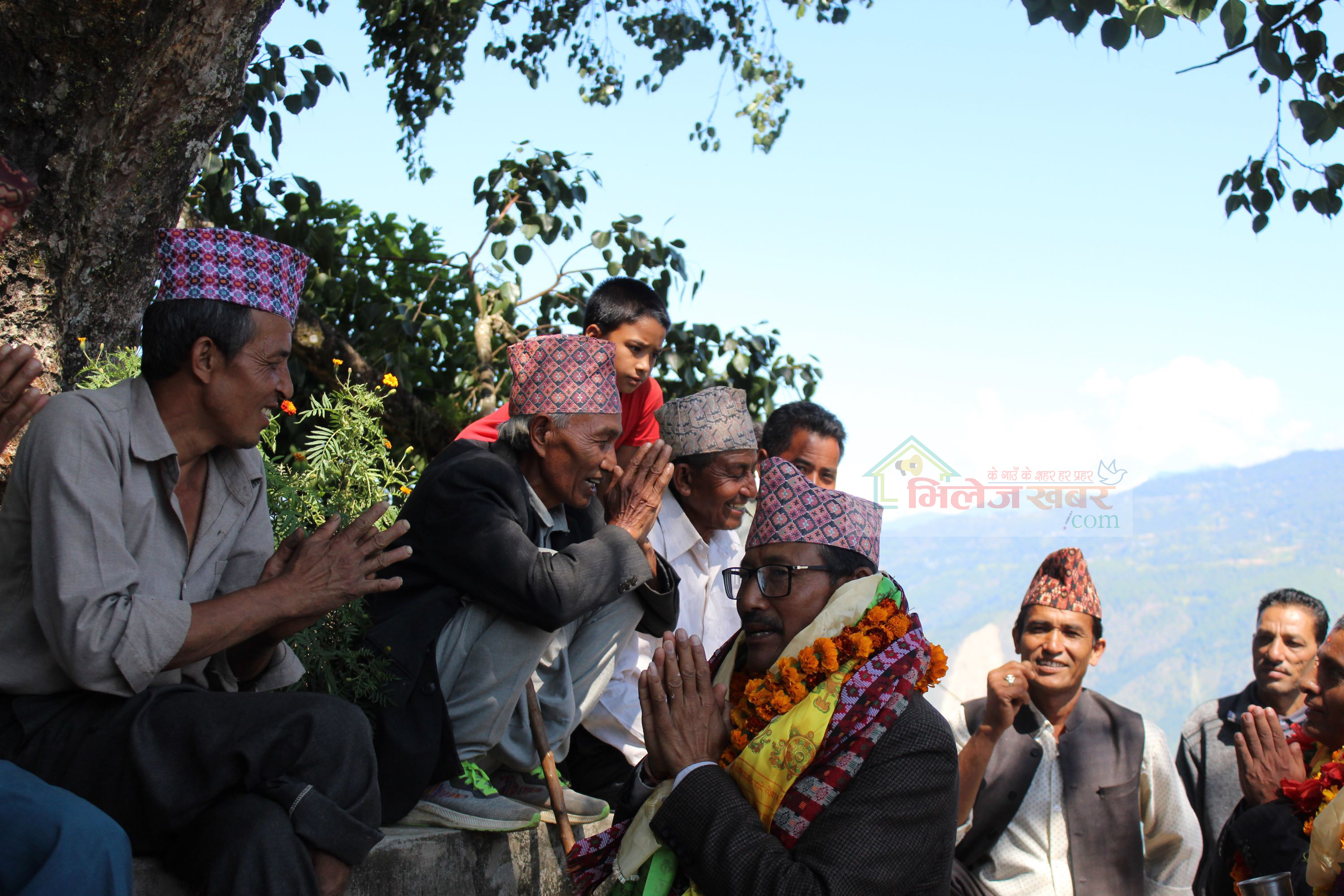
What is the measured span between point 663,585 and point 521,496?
727mm

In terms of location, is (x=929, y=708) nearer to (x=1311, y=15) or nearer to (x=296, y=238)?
(x=1311, y=15)

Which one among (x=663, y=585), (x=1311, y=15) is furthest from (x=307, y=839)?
(x=1311, y=15)

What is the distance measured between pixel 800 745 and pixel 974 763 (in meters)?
1.90

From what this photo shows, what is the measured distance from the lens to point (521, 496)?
3.81 metres

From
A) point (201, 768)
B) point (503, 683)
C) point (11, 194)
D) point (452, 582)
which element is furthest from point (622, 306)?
point (201, 768)

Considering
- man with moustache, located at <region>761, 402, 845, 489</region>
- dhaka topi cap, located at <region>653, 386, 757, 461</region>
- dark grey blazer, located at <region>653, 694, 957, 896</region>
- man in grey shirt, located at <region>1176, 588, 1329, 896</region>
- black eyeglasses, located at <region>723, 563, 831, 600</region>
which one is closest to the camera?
dark grey blazer, located at <region>653, 694, 957, 896</region>

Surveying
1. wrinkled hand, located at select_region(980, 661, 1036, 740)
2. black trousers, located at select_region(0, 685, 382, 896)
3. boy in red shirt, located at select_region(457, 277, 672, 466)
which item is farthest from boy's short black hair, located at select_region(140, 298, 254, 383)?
wrinkled hand, located at select_region(980, 661, 1036, 740)

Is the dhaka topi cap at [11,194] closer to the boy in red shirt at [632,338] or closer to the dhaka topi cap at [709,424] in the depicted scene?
the boy in red shirt at [632,338]

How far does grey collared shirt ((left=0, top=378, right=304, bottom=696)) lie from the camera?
2.46 m

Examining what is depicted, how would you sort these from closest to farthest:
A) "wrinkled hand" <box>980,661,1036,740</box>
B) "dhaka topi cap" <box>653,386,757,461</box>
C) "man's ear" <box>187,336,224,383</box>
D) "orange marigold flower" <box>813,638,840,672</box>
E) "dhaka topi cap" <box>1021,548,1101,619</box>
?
"orange marigold flower" <box>813,638,840,672</box> < "man's ear" <box>187,336,224,383</box> < "wrinkled hand" <box>980,661,1036,740</box> < "dhaka topi cap" <box>1021,548,1101,619</box> < "dhaka topi cap" <box>653,386,757,461</box>

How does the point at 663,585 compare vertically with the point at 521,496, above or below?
below

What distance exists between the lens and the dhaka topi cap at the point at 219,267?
2869mm

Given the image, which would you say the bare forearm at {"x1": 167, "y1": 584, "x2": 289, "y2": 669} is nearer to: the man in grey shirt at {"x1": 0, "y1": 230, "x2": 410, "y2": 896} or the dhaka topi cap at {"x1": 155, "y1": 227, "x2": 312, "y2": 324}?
the man in grey shirt at {"x1": 0, "y1": 230, "x2": 410, "y2": 896}

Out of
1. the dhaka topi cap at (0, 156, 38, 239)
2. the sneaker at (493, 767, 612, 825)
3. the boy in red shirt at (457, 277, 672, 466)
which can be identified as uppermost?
the boy in red shirt at (457, 277, 672, 466)
